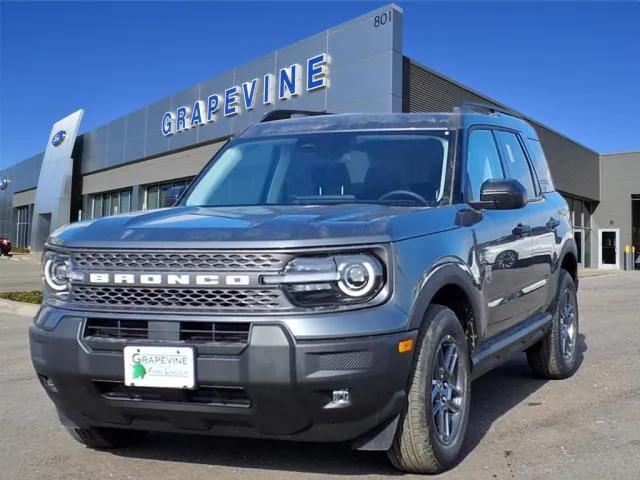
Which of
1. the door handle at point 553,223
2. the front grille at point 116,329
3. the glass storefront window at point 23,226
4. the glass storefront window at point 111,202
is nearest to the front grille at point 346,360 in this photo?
the front grille at point 116,329

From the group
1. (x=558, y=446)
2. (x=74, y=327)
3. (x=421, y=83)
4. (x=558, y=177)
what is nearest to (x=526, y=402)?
(x=558, y=446)

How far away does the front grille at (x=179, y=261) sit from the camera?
2.94 metres

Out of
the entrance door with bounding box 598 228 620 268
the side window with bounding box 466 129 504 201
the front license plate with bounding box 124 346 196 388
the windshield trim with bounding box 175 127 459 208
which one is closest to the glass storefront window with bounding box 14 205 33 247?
the entrance door with bounding box 598 228 620 268

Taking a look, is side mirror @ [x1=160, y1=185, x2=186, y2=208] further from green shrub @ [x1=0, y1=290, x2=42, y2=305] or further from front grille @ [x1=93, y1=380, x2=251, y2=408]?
green shrub @ [x1=0, y1=290, x2=42, y2=305]

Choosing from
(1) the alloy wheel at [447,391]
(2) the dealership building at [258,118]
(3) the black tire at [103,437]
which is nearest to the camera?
(1) the alloy wheel at [447,391]

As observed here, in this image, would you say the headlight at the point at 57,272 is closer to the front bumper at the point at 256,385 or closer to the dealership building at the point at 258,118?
the front bumper at the point at 256,385

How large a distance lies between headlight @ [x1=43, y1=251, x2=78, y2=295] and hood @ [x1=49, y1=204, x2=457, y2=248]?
8 cm

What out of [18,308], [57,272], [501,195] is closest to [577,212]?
[18,308]

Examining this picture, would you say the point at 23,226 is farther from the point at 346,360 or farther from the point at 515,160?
the point at 346,360

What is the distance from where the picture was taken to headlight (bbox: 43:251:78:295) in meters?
3.31

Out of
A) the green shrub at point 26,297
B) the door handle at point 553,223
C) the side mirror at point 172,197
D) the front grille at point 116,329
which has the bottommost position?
the green shrub at point 26,297

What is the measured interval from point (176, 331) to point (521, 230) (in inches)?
110

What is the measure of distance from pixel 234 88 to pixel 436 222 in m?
18.8

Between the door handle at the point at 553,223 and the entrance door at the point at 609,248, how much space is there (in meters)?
34.3
